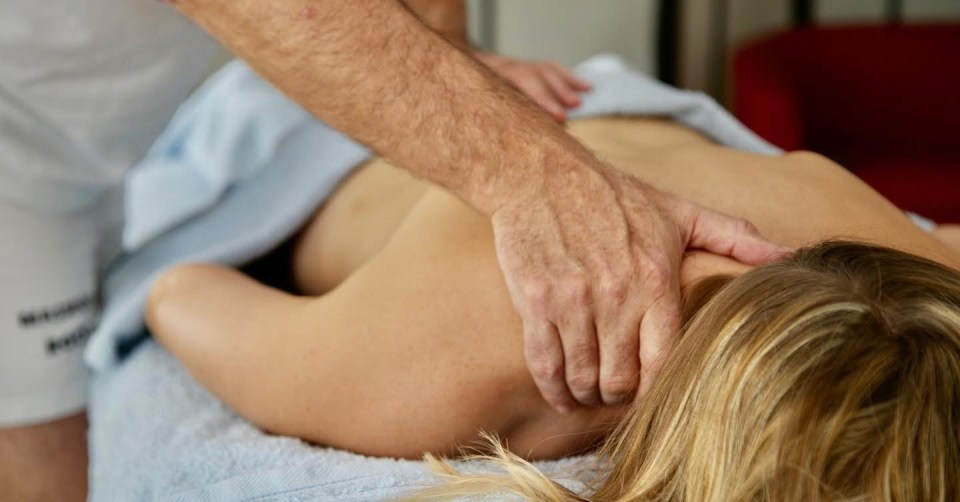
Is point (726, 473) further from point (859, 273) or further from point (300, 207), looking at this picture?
point (300, 207)

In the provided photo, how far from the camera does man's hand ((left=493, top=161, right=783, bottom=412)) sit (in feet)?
3.14

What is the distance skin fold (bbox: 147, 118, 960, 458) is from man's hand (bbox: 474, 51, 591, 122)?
0.90ft

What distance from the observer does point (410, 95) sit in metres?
1.02

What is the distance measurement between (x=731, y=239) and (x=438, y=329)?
28 cm

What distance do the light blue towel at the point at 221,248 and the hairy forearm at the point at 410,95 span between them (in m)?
0.28

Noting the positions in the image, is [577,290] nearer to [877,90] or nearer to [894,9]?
[877,90]

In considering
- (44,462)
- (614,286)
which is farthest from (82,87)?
(614,286)

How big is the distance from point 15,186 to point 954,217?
2273mm

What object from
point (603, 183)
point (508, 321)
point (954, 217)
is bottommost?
point (954, 217)

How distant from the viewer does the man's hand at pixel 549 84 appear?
1538 mm

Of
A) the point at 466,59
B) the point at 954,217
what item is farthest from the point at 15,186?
the point at 954,217

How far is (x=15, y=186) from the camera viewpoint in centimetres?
143

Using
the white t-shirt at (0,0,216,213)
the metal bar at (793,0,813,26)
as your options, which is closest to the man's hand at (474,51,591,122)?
the white t-shirt at (0,0,216,213)

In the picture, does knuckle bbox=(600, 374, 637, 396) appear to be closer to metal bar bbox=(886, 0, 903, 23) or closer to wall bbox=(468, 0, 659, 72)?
wall bbox=(468, 0, 659, 72)
